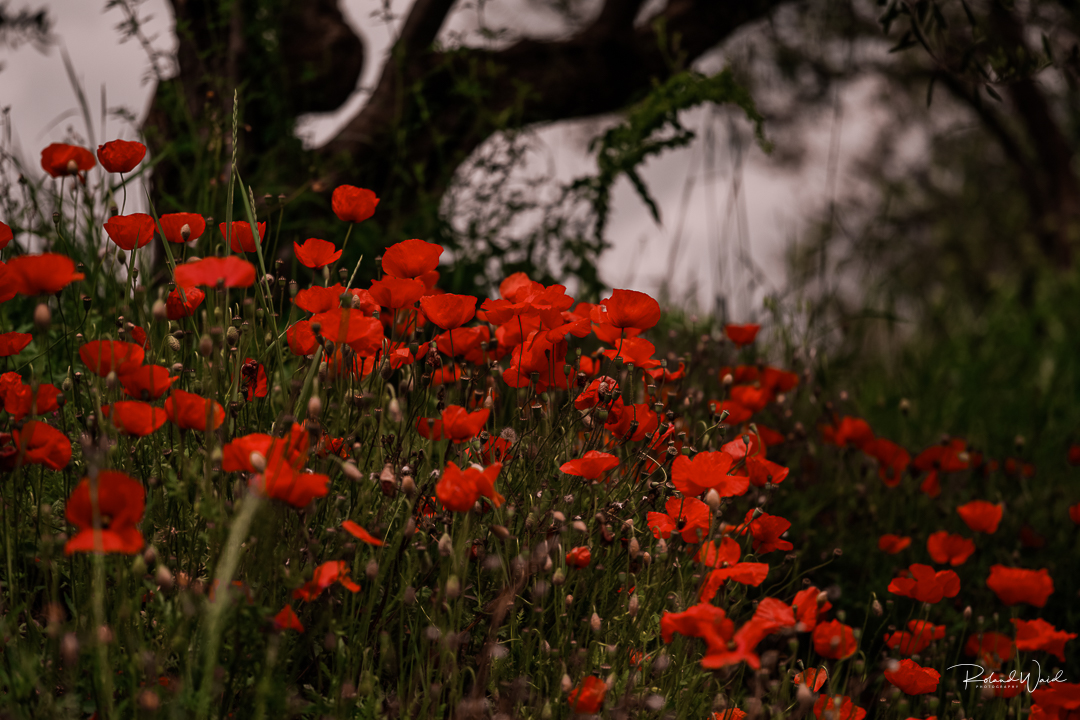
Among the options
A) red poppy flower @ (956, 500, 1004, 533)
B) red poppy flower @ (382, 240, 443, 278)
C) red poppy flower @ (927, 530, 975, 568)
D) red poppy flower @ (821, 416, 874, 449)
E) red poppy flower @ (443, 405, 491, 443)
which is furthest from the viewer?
red poppy flower @ (821, 416, 874, 449)

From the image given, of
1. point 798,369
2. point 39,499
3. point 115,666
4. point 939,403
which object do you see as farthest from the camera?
point 939,403

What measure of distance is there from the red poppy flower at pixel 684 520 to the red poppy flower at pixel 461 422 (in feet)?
1.47

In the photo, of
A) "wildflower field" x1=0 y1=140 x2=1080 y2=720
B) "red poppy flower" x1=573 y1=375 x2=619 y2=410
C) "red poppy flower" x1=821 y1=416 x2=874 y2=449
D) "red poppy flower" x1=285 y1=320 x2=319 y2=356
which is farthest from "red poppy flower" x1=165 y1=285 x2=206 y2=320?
"red poppy flower" x1=821 y1=416 x2=874 y2=449

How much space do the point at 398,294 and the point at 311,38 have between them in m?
2.89

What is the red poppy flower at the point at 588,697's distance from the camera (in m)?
1.34

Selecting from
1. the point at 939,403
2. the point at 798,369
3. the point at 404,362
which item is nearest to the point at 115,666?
the point at 404,362

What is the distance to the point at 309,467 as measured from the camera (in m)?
1.61

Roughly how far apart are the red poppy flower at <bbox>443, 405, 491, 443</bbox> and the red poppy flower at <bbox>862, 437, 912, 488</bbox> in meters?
1.73

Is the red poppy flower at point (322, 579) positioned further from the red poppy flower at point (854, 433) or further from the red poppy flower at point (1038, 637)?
the red poppy flower at point (854, 433)

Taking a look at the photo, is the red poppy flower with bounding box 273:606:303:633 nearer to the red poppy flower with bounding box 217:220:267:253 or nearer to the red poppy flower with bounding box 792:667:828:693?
the red poppy flower with bounding box 217:220:267:253

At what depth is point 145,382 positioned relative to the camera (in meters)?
1.44

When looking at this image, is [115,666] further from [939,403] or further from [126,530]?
[939,403]

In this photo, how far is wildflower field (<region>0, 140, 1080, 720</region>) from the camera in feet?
4.25
